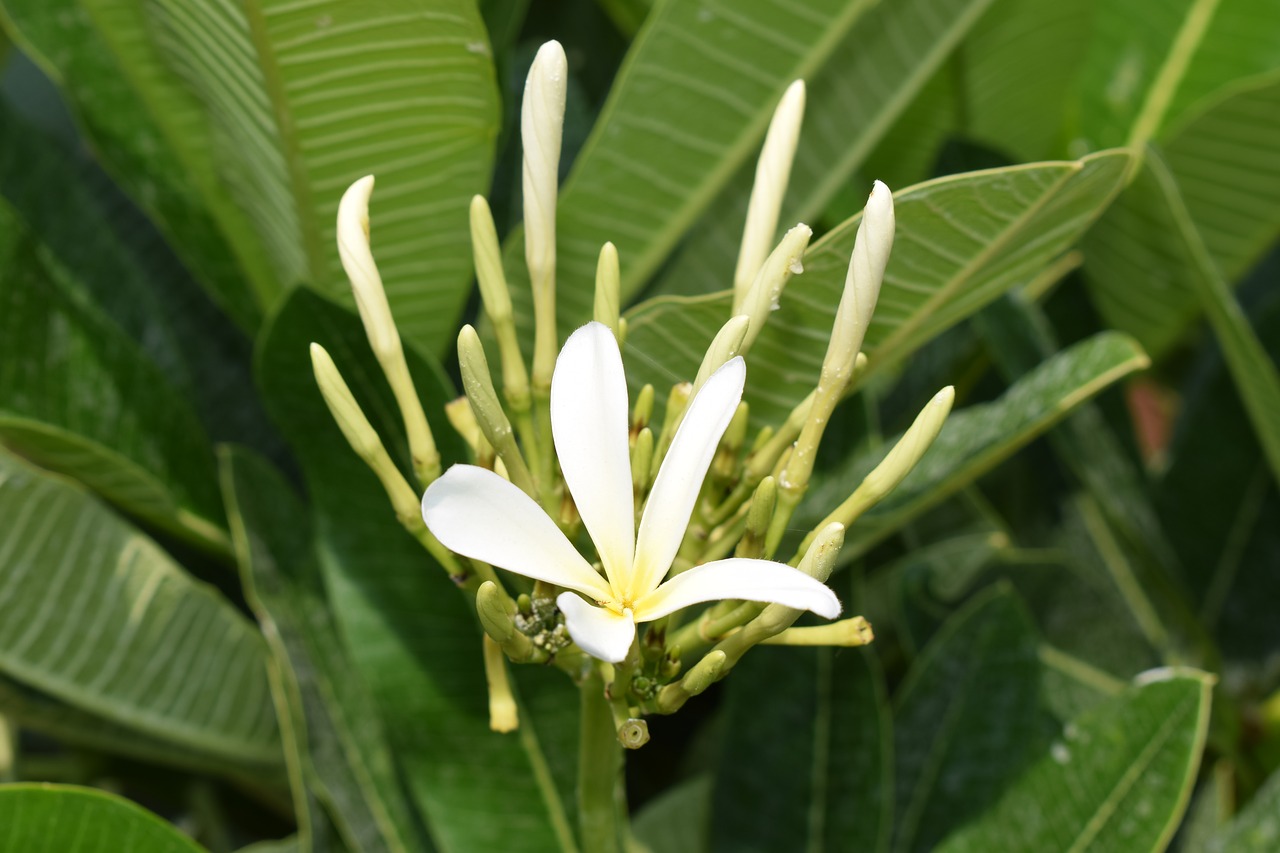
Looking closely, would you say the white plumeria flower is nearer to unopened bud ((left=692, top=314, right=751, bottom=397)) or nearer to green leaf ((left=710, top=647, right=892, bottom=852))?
unopened bud ((left=692, top=314, right=751, bottom=397))

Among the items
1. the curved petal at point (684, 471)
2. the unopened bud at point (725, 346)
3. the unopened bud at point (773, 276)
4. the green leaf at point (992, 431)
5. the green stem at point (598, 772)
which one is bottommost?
the green stem at point (598, 772)

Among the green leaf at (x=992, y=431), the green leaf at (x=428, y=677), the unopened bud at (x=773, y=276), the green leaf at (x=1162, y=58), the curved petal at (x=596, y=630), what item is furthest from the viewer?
the green leaf at (x=1162, y=58)

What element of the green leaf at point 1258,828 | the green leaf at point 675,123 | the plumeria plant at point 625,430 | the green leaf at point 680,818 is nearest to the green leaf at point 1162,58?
the plumeria plant at point 625,430

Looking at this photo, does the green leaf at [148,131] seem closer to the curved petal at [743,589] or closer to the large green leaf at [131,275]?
the large green leaf at [131,275]

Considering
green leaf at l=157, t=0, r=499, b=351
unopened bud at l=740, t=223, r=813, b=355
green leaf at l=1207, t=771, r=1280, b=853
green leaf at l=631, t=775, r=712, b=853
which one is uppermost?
green leaf at l=157, t=0, r=499, b=351

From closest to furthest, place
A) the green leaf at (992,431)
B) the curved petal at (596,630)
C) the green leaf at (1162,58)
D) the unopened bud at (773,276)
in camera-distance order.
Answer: the curved petal at (596,630) → the unopened bud at (773,276) → the green leaf at (992,431) → the green leaf at (1162,58)

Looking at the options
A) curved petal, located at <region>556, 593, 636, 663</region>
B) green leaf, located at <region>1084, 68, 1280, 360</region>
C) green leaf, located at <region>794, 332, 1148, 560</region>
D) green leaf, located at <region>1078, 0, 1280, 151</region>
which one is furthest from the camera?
green leaf, located at <region>1078, 0, 1280, 151</region>

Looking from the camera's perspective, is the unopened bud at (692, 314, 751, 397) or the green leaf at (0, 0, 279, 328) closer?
the unopened bud at (692, 314, 751, 397)

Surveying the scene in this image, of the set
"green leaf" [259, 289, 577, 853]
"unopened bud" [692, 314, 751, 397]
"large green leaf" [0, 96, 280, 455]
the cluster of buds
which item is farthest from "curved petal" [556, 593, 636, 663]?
"large green leaf" [0, 96, 280, 455]

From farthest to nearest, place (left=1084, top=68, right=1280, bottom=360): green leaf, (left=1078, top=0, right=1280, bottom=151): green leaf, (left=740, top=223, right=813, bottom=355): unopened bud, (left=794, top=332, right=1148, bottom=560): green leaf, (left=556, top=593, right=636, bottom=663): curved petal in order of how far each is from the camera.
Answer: (left=1078, top=0, right=1280, bottom=151): green leaf → (left=1084, top=68, right=1280, bottom=360): green leaf → (left=794, top=332, right=1148, bottom=560): green leaf → (left=740, top=223, right=813, bottom=355): unopened bud → (left=556, top=593, right=636, bottom=663): curved petal
